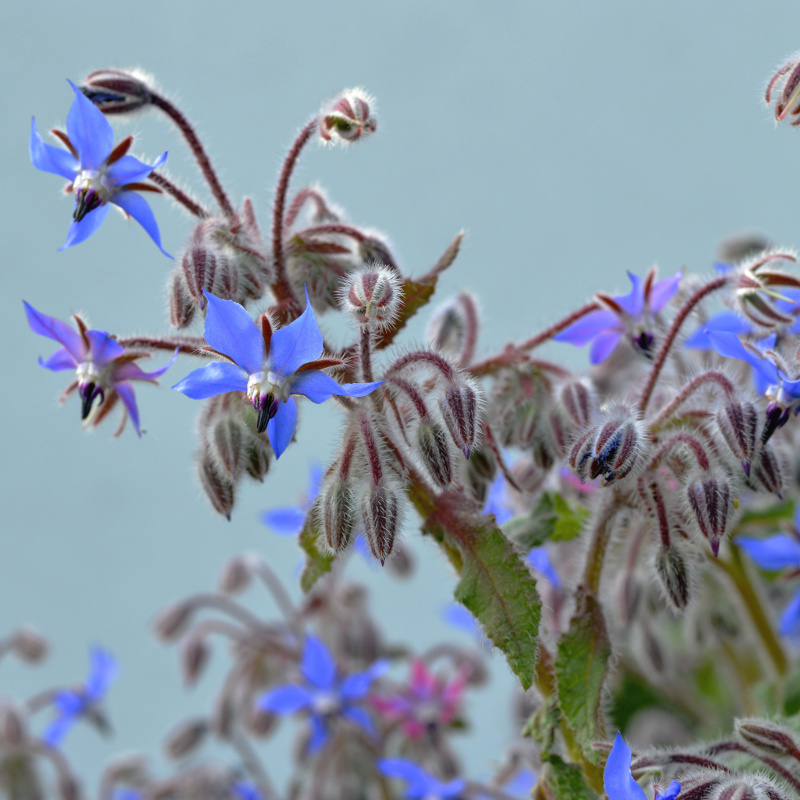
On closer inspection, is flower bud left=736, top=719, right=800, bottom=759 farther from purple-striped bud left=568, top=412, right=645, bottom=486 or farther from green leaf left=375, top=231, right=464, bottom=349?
green leaf left=375, top=231, right=464, bottom=349

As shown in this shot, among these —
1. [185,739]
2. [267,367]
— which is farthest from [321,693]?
[267,367]

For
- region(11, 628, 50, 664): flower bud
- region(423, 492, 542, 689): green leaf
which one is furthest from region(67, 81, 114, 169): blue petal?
region(11, 628, 50, 664): flower bud

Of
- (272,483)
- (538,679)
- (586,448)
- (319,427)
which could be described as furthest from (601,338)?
(319,427)

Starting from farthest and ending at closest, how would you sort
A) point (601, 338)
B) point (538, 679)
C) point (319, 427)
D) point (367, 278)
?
point (319, 427) → point (601, 338) → point (538, 679) → point (367, 278)

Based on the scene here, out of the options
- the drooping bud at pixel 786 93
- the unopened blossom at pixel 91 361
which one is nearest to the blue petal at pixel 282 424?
the unopened blossom at pixel 91 361

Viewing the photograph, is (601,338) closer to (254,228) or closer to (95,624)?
(254,228)

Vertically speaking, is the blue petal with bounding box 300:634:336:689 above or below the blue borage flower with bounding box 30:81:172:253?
below

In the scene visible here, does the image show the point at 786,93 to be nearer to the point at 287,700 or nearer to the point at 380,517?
the point at 380,517
